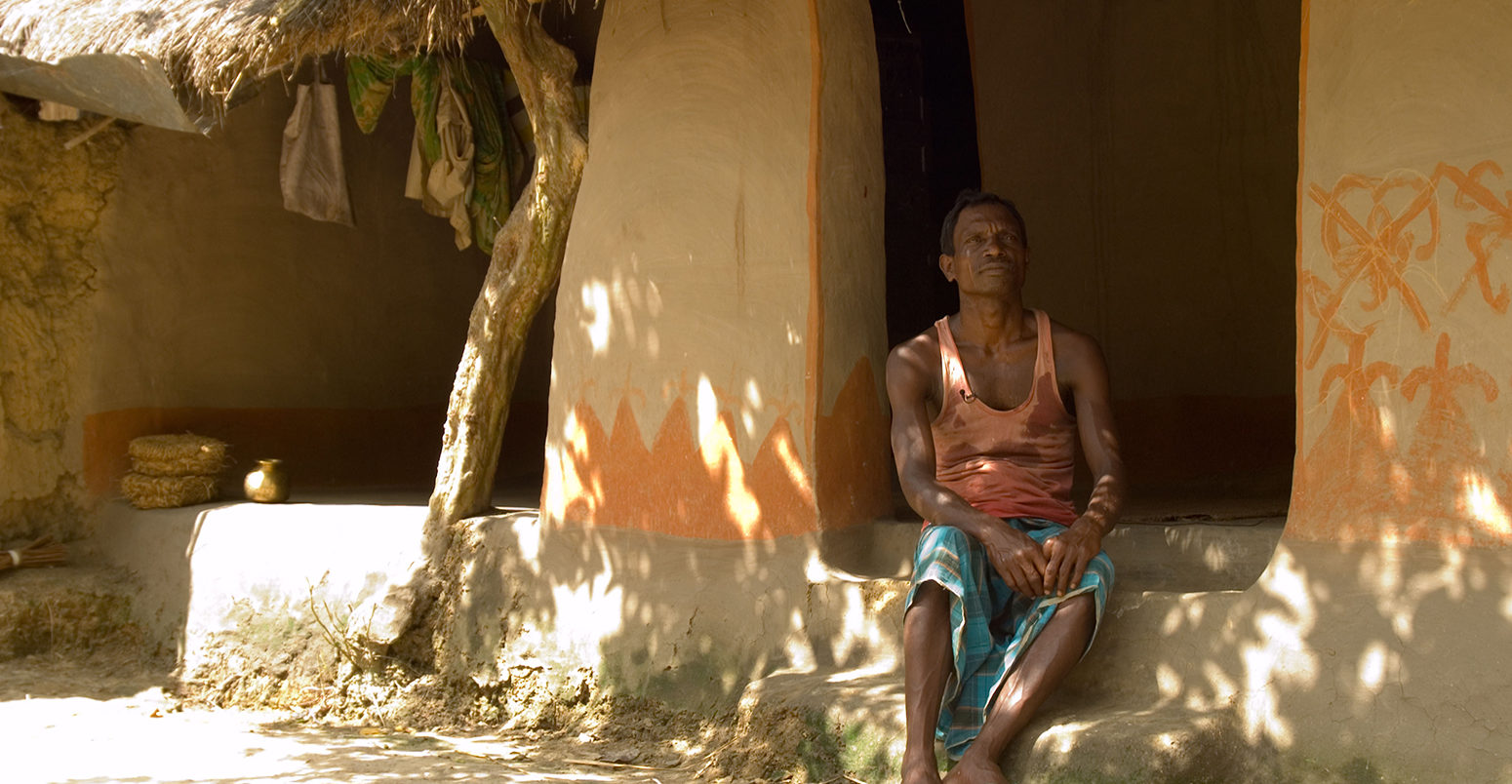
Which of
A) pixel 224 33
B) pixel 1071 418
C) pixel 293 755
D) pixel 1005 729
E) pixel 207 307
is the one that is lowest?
pixel 293 755

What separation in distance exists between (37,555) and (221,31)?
8.41ft

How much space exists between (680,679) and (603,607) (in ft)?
1.45

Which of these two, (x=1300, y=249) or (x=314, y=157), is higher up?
(x=314, y=157)

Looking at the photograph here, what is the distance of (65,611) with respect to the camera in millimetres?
6508

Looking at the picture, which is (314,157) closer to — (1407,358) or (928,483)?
(928,483)

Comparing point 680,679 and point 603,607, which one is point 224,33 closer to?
point 603,607

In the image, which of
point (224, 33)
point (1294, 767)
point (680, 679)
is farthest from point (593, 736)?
point (224, 33)

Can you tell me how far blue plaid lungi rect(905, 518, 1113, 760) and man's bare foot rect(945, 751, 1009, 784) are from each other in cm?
19

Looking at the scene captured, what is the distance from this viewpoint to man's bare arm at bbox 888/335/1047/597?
3.66 meters

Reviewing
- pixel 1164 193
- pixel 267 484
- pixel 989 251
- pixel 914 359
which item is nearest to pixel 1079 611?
pixel 914 359

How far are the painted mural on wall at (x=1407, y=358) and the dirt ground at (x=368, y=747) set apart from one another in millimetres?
1540

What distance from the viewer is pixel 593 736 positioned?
497 cm

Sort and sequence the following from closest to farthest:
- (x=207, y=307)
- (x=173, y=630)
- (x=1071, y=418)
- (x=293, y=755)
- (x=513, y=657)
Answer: (x=1071, y=418)
(x=293, y=755)
(x=513, y=657)
(x=173, y=630)
(x=207, y=307)

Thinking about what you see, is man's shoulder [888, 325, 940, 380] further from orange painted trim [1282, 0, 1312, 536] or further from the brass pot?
the brass pot
